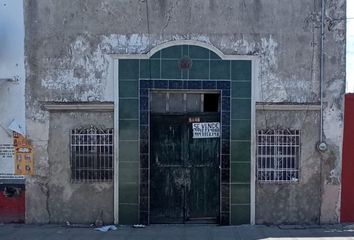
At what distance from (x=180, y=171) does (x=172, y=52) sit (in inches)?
88.2

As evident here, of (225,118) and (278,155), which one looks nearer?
(225,118)

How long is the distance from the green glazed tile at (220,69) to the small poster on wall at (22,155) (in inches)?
144

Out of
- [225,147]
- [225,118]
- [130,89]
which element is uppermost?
[130,89]

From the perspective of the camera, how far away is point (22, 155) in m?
8.80

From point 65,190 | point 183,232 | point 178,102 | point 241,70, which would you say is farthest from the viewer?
point 178,102

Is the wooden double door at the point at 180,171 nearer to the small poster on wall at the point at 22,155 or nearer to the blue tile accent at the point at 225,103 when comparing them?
the blue tile accent at the point at 225,103

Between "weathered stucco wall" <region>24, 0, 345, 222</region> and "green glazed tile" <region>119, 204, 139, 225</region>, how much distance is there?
1.44 metres

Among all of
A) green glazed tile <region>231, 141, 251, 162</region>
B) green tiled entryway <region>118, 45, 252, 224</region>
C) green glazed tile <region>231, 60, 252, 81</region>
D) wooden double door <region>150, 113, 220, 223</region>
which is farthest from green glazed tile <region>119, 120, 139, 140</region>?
green glazed tile <region>231, 60, 252, 81</region>

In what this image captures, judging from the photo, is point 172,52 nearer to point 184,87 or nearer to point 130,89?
point 184,87

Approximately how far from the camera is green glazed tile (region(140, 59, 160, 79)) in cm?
880

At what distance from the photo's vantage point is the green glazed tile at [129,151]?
8805 millimetres

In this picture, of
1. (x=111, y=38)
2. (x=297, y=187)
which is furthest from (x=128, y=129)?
(x=297, y=187)

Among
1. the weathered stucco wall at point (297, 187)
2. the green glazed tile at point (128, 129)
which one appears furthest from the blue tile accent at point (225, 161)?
the green glazed tile at point (128, 129)

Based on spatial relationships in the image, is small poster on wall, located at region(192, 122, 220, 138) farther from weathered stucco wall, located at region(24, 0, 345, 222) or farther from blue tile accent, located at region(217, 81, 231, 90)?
weathered stucco wall, located at region(24, 0, 345, 222)
